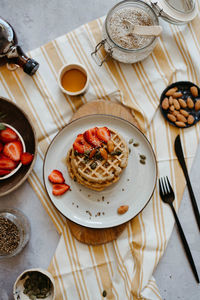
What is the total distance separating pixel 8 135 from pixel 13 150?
0.12 meters

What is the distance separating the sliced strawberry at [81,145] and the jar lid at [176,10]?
3.82 feet

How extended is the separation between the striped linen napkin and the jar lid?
5.8 inches

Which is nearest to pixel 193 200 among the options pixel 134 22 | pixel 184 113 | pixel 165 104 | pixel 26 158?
pixel 184 113

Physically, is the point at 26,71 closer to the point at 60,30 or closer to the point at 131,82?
the point at 60,30

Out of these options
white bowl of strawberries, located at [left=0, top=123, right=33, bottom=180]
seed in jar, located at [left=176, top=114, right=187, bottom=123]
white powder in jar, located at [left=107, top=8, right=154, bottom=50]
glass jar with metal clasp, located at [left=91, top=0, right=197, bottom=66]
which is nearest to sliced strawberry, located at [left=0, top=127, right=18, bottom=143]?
white bowl of strawberries, located at [left=0, top=123, right=33, bottom=180]

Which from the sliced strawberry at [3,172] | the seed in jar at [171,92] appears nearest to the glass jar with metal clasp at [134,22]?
the seed in jar at [171,92]

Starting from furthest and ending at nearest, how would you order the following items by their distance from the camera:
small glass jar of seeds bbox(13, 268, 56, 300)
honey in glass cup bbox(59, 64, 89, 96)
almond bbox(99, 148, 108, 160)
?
honey in glass cup bbox(59, 64, 89, 96)
small glass jar of seeds bbox(13, 268, 56, 300)
almond bbox(99, 148, 108, 160)

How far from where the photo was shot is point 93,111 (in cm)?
237

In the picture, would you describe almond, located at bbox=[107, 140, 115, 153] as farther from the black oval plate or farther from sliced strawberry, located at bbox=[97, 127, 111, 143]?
the black oval plate

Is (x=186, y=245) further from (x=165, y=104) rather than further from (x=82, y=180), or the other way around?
(x=165, y=104)

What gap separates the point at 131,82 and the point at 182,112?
0.49 m

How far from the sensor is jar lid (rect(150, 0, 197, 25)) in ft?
7.35

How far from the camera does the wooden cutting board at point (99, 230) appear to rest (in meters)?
2.32

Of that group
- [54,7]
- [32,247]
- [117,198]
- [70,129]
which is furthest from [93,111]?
[32,247]
